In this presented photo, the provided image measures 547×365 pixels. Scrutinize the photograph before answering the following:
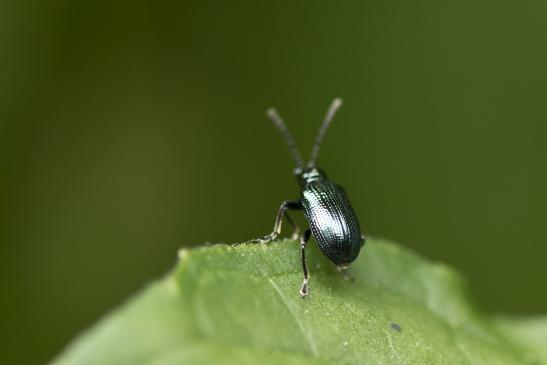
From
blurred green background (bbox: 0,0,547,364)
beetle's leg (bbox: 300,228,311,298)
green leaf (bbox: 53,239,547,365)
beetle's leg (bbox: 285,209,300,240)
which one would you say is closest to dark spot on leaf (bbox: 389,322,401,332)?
green leaf (bbox: 53,239,547,365)

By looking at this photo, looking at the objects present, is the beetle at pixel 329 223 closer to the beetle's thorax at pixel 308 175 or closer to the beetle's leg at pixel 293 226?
the beetle's leg at pixel 293 226

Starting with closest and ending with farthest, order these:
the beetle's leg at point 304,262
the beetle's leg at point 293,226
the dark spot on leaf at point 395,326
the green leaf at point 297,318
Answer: the green leaf at point 297,318, the beetle's leg at point 304,262, the dark spot on leaf at point 395,326, the beetle's leg at point 293,226

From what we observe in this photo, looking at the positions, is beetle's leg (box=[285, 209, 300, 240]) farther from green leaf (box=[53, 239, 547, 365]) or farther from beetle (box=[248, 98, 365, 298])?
green leaf (box=[53, 239, 547, 365])

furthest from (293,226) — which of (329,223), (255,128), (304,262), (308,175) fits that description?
(255,128)

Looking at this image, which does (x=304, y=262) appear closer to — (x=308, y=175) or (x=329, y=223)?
(x=329, y=223)

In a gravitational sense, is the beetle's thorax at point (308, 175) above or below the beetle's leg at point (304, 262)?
above

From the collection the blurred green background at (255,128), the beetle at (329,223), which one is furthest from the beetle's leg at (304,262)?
the blurred green background at (255,128)
